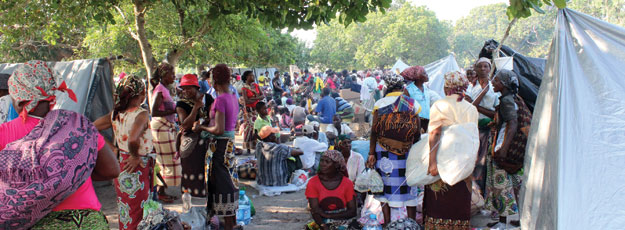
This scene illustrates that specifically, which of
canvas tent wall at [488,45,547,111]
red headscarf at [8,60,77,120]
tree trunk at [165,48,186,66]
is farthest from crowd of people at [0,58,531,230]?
tree trunk at [165,48,186,66]

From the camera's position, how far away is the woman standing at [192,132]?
4.63m

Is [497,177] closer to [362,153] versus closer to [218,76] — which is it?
[362,153]

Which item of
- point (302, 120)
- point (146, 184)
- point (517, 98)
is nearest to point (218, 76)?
point (146, 184)

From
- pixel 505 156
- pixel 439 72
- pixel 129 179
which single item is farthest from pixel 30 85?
pixel 439 72

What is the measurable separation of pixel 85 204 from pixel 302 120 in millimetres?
7154

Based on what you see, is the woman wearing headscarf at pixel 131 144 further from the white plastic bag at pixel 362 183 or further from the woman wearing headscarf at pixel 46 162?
the white plastic bag at pixel 362 183

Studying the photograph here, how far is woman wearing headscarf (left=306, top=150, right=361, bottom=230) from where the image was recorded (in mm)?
4570

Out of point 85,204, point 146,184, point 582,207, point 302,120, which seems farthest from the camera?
point 302,120

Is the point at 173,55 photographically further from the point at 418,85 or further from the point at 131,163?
the point at 131,163

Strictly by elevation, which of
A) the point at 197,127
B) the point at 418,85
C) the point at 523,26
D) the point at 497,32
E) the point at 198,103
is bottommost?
the point at 197,127

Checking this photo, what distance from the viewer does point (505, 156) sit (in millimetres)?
4535

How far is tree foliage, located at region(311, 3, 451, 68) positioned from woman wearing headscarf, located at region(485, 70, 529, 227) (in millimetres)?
40782

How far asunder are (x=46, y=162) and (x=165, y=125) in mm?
3643

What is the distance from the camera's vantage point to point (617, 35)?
114 inches
